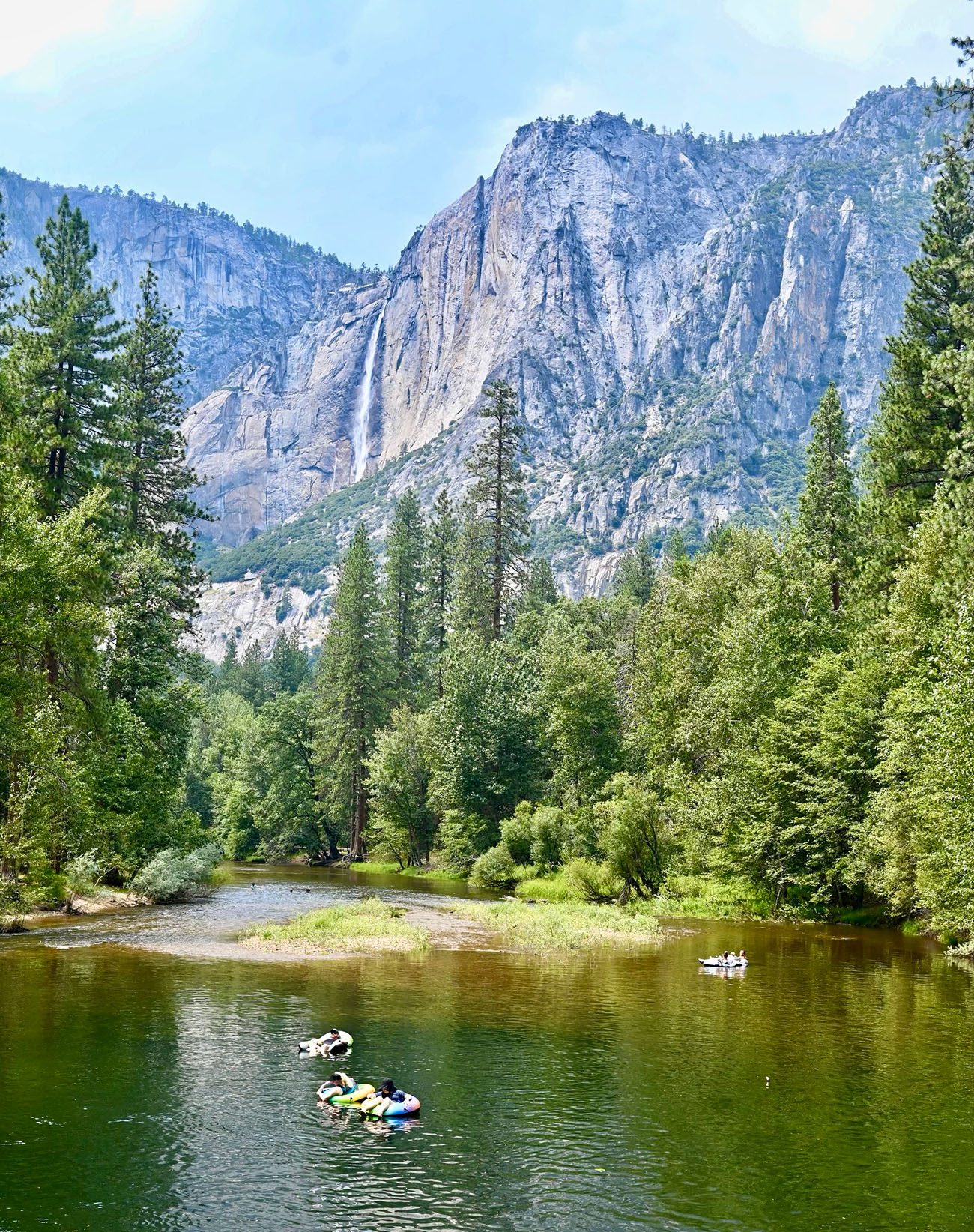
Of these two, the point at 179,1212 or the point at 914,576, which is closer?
the point at 179,1212

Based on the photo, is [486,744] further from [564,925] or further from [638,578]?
[638,578]

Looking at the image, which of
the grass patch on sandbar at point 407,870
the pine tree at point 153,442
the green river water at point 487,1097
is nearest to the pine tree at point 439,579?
the grass patch on sandbar at point 407,870

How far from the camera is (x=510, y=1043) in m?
21.9

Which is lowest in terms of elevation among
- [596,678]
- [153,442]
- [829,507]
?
[596,678]

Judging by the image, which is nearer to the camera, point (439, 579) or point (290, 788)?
point (290, 788)

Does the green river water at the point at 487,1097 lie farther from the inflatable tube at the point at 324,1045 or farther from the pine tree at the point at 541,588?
the pine tree at the point at 541,588

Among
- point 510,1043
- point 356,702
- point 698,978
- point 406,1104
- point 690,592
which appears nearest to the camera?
point 406,1104

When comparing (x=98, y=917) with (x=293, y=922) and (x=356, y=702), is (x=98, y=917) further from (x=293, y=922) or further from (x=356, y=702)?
(x=356, y=702)

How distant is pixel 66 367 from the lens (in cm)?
4941

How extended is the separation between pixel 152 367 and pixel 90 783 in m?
26.1

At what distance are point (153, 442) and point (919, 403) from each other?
39.6 metres

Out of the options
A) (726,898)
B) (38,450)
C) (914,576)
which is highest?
(38,450)

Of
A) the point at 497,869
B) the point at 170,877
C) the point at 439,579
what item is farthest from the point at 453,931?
the point at 439,579

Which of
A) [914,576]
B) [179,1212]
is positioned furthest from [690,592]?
[179,1212]
